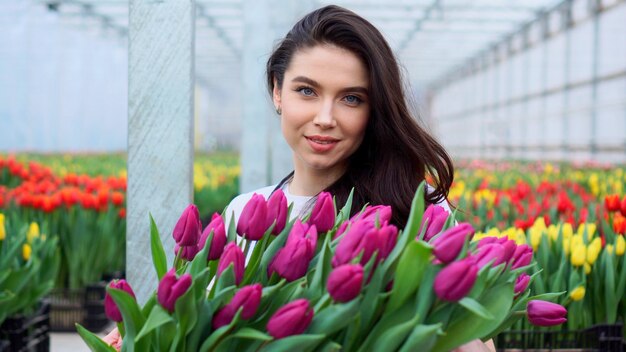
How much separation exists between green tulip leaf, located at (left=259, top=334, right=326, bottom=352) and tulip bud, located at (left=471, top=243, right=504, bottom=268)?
201mm

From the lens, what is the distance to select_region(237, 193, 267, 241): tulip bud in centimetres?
104

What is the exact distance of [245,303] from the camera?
0.88 metres

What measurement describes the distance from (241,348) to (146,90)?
917 millimetres

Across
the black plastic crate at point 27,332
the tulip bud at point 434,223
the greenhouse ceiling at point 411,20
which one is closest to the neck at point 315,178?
the tulip bud at point 434,223

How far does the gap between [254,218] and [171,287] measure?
7.2 inches

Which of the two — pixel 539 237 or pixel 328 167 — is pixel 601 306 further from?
pixel 328 167

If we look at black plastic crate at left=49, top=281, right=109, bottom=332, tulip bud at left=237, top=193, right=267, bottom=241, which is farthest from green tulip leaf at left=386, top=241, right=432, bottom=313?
black plastic crate at left=49, top=281, right=109, bottom=332

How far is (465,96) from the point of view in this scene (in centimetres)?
3141

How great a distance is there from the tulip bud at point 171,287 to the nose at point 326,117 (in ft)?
2.60

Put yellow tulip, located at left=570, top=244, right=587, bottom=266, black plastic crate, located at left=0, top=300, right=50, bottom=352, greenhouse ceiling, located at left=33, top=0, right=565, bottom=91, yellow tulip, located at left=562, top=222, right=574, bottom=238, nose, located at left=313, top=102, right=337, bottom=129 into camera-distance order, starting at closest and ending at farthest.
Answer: nose, located at left=313, top=102, right=337, bottom=129 < yellow tulip, located at left=570, top=244, right=587, bottom=266 < yellow tulip, located at left=562, top=222, right=574, bottom=238 < black plastic crate, located at left=0, top=300, right=50, bottom=352 < greenhouse ceiling, located at left=33, top=0, right=565, bottom=91

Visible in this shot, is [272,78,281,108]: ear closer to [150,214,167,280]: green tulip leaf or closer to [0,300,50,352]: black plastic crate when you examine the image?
[150,214,167,280]: green tulip leaf

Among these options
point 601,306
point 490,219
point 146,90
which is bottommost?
point 601,306

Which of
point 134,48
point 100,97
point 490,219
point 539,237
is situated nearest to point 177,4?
point 134,48

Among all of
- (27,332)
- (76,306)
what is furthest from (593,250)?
(76,306)
